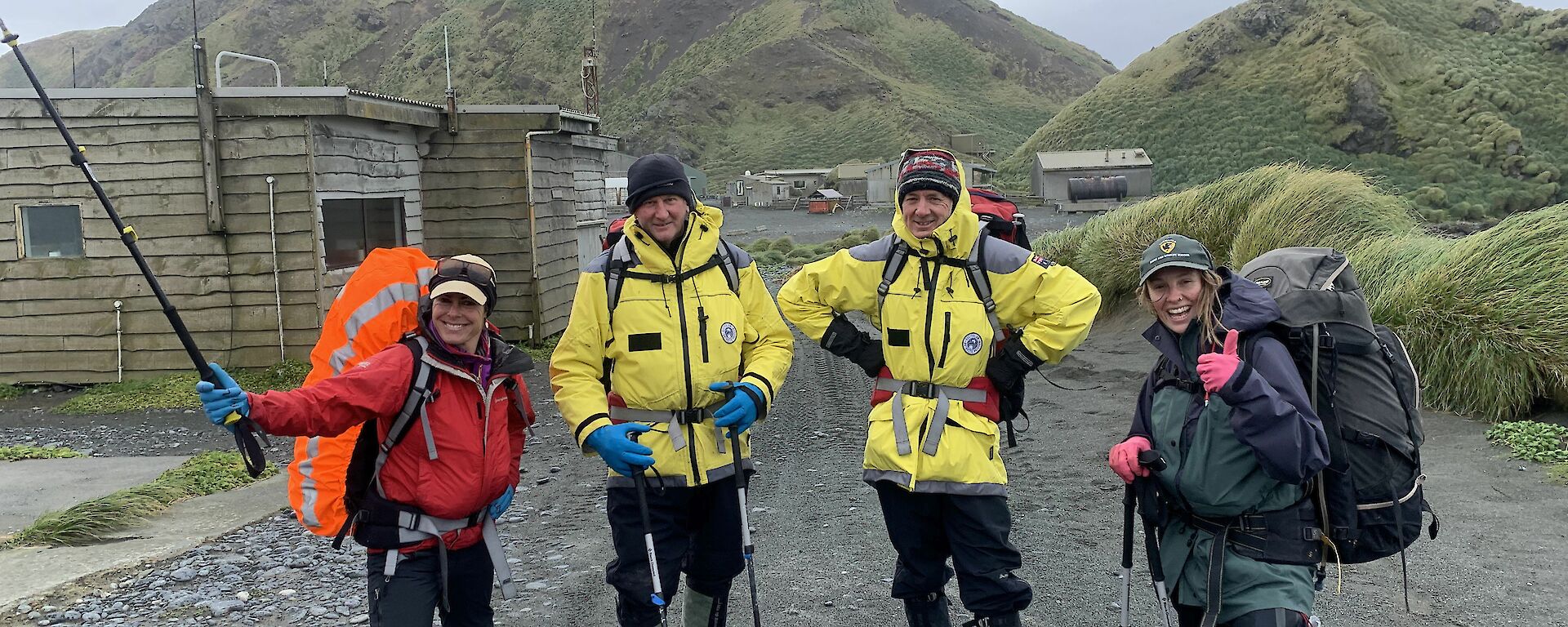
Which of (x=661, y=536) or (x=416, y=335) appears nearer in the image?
(x=416, y=335)

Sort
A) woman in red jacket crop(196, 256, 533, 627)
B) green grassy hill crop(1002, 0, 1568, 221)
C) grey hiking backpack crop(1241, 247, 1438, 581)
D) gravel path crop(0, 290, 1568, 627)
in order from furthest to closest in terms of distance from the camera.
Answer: green grassy hill crop(1002, 0, 1568, 221), gravel path crop(0, 290, 1568, 627), woman in red jacket crop(196, 256, 533, 627), grey hiking backpack crop(1241, 247, 1438, 581)

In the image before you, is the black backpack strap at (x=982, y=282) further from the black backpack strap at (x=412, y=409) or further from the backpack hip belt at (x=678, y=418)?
the black backpack strap at (x=412, y=409)

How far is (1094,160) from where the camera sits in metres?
42.4

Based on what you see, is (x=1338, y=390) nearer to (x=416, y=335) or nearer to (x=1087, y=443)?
(x=416, y=335)

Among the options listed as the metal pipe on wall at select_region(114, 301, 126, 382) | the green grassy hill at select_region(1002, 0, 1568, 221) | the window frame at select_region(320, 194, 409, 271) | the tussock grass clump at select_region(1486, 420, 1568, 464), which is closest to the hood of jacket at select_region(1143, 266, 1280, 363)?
the tussock grass clump at select_region(1486, 420, 1568, 464)

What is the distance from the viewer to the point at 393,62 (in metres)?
122

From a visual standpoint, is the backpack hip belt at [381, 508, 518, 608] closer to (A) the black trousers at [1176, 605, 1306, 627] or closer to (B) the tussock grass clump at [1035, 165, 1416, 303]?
(A) the black trousers at [1176, 605, 1306, 627]

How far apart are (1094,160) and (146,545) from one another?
41.2m

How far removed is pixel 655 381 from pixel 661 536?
562 mm

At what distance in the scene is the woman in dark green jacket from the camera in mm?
2631

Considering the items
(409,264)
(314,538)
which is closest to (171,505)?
(314,538)

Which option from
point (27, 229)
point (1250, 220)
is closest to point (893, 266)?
point (1250, 220)

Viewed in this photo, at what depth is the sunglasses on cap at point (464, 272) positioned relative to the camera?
129 inches

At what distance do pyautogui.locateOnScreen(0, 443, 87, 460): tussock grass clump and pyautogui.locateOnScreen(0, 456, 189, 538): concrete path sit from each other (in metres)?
0.20
